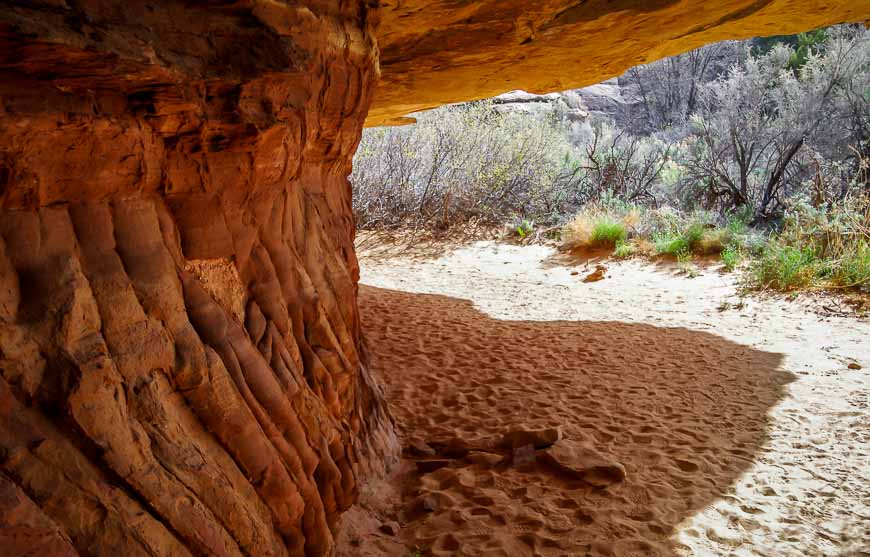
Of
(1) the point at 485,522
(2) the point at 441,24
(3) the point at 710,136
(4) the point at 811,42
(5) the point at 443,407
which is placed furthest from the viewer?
(4) the point at 811,42

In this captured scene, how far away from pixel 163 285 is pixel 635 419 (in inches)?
132

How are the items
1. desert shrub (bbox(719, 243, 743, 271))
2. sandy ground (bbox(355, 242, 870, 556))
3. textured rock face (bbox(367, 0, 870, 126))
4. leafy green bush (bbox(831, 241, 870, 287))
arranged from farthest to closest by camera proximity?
desert shrub (bbox(719, 243, 743, 271)) → leafy green bush (bbox(831, 241, 870, 287)) → textured rock face (bbox(367, 0, 870, 126)) → sandy ground (bbox(355, 242, 870, 556))

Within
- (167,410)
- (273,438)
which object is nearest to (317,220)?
(273,438)

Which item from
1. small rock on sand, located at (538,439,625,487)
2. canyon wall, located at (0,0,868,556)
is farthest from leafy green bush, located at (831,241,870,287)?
canyon wall, located at (0,0,868,556)

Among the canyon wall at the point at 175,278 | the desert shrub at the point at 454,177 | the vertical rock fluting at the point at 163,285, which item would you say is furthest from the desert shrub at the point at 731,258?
the vertical rock fluting at the point at 163,285

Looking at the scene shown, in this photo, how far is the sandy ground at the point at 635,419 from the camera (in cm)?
286

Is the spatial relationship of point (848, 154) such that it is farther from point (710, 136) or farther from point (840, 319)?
point (840, 319)

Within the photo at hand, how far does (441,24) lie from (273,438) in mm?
2894

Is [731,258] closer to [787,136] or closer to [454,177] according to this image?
[787,136]

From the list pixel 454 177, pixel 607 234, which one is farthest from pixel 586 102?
pixel 607 234

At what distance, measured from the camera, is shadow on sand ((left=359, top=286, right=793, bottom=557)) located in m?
2.87

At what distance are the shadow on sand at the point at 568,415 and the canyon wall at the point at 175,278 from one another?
0.68 metres

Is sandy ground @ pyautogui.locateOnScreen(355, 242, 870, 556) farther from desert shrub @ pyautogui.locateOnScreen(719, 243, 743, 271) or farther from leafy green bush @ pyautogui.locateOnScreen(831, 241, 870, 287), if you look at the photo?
leafy green bush @ pyautogui.locateOnScreen(831, 241, 870, 287)

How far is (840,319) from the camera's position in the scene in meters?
6.05
